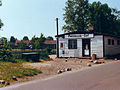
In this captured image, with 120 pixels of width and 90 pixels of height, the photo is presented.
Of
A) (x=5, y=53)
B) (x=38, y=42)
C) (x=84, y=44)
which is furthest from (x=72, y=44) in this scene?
(x=38, y=42)

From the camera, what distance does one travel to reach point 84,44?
2392cm

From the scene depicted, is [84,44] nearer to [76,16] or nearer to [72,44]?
[72,44]

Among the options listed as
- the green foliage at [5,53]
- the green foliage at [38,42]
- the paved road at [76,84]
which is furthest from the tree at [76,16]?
the paved road at [76,84]

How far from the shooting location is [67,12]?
52.8 meters

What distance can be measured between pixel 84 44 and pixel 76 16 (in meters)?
29.0

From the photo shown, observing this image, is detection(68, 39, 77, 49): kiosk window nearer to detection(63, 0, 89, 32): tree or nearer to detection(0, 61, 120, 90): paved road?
detection(0, 61, 120, 90): paved road

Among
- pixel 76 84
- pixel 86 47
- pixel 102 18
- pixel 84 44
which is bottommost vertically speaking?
pixel 76 84

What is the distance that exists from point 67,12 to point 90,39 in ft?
102

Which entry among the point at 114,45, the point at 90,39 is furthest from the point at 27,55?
the point at 114,45

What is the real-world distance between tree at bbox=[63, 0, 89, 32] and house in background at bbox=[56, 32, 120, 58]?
25.1 metres

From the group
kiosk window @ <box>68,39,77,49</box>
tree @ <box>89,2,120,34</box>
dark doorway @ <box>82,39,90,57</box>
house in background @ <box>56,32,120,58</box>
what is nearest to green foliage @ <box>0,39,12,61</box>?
house in background @ <box>56,32,120,58</box>

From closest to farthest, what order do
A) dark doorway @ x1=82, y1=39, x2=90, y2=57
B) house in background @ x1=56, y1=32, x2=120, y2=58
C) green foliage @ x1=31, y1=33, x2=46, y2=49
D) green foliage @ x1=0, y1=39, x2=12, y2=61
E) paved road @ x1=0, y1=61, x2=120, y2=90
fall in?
1. paved road @ x1=0, y1=61, x2=120, y2=90
2. green foliage @ x1=0, y1=39, x2=12, y2=61
3. house in background @ x1=56, y1=32, x2=120, y2=58
4. dark doorway @ x1=82, y1=39, x2=90, y2=57
5. green foliage @ x1=31, y1=33, x2=46, y2=49

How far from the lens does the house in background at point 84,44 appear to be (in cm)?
2295

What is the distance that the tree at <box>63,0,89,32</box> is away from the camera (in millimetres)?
50469
